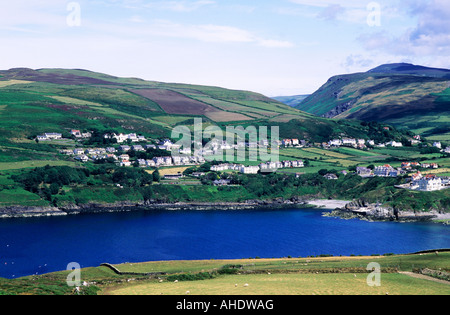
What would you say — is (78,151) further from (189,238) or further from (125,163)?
(189,238)

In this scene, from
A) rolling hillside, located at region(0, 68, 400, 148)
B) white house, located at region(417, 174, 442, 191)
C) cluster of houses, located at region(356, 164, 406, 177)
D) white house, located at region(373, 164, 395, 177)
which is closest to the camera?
white house, located at region(417, 174, 442, 191)

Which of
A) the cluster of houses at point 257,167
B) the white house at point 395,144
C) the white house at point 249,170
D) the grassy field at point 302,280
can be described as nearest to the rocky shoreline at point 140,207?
the white house at point 249,170

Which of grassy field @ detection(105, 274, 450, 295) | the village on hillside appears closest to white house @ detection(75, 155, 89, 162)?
the village on hillside

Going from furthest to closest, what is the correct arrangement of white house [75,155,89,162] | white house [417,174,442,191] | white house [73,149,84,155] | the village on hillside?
white house [73,149,84,155], white house [75,155,89,162], the village on hillside, white house [417,174,442,191]

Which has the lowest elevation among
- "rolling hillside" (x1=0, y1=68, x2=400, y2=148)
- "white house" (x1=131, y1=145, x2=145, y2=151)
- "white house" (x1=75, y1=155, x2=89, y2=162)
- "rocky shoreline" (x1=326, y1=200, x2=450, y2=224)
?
"rocky shoreline" (x1=326, y1=200, x2=450, y2=224)

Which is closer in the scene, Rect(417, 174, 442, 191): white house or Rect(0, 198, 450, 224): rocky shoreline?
Rect(0, 198, 450, 224): rocky shoreline

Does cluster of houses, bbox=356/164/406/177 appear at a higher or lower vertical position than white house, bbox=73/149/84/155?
lower

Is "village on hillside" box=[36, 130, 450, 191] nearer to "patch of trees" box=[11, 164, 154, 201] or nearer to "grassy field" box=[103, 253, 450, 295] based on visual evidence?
"patch of trees" box=[11, 164, 154, 201]

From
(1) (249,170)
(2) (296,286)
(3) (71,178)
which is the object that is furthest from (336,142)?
(2) (296,286)
